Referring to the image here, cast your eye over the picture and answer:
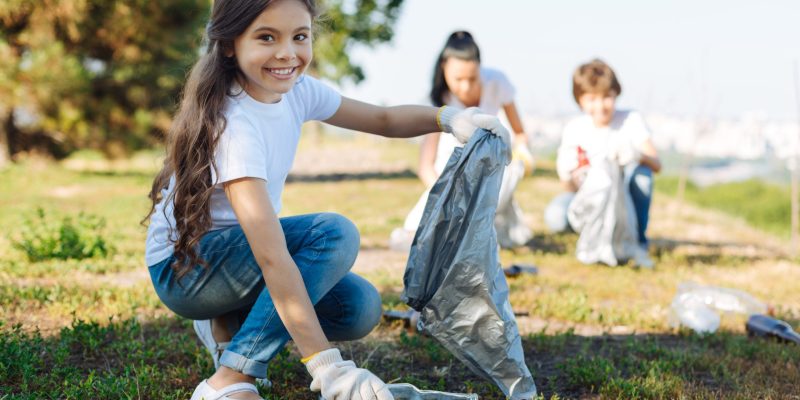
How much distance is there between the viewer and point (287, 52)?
7.77 ft

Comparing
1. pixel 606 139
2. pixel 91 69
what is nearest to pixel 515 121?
pixel 606 139

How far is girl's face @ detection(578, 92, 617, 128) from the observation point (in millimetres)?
5823

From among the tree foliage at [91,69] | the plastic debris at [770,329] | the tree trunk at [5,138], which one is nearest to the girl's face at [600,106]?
the plastic debris at [770,329]

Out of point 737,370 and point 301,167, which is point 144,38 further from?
point 737,370

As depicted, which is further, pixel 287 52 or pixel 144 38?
pixel 144 38

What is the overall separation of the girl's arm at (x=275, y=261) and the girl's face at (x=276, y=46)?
0.35 meters

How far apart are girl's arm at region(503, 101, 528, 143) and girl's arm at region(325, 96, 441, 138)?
9.29 ft

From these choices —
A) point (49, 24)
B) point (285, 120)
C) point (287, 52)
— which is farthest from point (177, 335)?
point (49, 24)

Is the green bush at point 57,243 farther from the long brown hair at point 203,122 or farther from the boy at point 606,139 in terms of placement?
the boy at point 606,139

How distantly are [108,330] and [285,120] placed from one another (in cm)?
133

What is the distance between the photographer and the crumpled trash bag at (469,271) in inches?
101

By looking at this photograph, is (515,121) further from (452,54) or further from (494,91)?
(452,54)

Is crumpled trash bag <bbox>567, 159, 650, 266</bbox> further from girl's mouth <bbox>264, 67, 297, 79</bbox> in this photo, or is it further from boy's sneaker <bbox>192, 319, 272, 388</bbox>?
girl's mouth <bbox>264, 67, 297, 79</bbox>

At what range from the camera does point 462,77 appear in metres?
5.19
